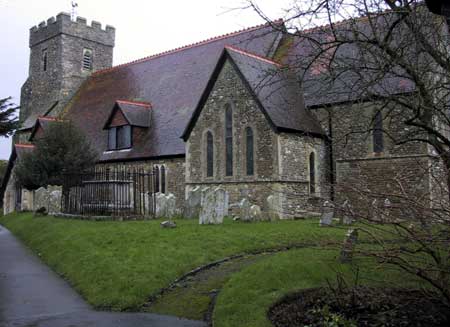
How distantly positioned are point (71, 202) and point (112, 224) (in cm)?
528

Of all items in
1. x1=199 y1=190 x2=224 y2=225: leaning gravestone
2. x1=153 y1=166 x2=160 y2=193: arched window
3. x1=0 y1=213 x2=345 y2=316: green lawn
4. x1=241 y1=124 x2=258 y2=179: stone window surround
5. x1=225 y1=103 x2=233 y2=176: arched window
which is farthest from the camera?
x1=153 y1=166 x2=160 y2=193: arched window

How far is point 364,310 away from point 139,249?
629cm

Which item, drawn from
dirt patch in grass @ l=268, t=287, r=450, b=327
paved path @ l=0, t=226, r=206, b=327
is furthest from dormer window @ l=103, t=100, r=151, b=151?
dirt patch in grass @ l=268, t=287, r=450, b=327

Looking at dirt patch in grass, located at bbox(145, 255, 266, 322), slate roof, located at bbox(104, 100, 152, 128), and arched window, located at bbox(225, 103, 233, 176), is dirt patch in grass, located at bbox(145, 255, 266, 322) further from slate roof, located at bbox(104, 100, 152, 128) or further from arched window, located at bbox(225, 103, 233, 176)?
slate roof, located at bbox(104, 100, 152, 128)

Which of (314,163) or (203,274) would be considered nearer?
(203,274)

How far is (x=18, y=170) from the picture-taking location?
83.9 feet

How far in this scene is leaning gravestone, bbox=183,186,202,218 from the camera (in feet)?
57.0

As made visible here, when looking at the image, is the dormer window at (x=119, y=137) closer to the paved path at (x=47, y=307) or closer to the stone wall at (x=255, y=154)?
the stone wall at (x=255, y=154)

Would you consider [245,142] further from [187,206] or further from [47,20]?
[47,20]

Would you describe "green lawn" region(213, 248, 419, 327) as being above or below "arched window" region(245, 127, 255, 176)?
below

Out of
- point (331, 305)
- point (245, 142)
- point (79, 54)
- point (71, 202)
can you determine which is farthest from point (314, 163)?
point (79, 54)

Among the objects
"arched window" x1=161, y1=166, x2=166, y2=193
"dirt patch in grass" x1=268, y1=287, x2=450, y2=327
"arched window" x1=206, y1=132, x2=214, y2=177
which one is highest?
"arched window" x1=206, y1=132, x2=214, y2=177

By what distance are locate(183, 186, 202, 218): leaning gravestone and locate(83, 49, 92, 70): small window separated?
1021 inches

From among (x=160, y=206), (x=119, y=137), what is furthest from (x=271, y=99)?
(x=119, y=137)
